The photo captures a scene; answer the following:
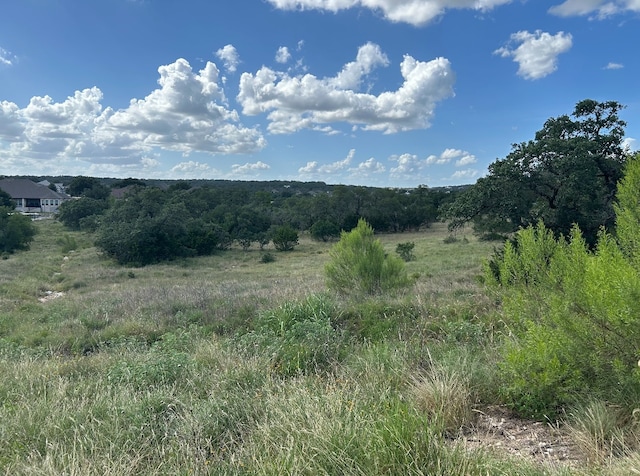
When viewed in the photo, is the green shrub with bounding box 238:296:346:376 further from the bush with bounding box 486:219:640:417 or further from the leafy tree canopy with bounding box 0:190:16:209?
the leafy tree canopy with bounding box 0:190:16:209

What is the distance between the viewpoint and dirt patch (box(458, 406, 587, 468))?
108 inches

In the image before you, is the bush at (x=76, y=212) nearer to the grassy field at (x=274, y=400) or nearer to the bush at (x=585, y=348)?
the grassy field at (x=274, y=400)

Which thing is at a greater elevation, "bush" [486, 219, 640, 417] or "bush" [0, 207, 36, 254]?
"bush" [486, 219, 640, 417]

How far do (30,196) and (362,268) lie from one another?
8637cm

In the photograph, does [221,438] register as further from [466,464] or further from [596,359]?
[596,359]

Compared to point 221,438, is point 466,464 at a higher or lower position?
higher

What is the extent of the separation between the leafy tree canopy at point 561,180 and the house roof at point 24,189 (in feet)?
282

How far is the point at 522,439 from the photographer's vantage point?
3068mm

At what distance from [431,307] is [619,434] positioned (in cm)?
518

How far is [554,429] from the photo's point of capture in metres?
3.09

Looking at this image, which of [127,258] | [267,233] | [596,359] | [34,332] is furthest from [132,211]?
[596,359]

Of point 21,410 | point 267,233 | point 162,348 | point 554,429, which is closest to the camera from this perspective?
point 554,429

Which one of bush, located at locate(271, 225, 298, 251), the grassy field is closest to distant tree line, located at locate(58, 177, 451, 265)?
bush, located at locate(271, 225, 298, 251)

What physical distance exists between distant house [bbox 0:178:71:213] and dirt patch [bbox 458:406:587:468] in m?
89.5
